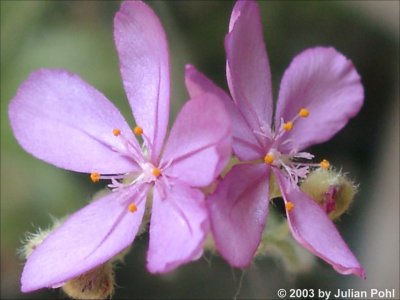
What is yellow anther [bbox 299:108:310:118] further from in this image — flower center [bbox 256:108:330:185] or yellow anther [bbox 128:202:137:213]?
yellow anther [bbox 128:202:137:213]

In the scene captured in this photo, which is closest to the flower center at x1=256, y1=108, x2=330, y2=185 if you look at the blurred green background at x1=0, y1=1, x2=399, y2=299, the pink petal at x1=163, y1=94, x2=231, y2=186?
the pink petal at x1=163, y1=94, x2=231, y2=186

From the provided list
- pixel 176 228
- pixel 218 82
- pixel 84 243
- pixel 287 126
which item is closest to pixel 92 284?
pixel 84 243

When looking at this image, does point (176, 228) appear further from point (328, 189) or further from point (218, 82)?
point (218, 82)

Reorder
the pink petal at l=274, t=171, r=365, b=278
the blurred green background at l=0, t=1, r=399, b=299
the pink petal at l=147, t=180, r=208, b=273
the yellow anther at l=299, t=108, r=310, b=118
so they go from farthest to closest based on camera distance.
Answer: the blurred green background at l=0, t=1, r=399, b=299, the yellow anther at l=299, t=108, r=310, b=118, the pink petal at l=274, t=171, r=365, b=278, the pink petal at l=147, t=180, r=208, b=273

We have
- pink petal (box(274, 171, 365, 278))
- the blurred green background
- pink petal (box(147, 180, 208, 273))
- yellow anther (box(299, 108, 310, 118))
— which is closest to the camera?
pink petal (box(147, 180, 208, 273))

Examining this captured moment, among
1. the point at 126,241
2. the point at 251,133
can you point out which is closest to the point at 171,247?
the point at 126,241

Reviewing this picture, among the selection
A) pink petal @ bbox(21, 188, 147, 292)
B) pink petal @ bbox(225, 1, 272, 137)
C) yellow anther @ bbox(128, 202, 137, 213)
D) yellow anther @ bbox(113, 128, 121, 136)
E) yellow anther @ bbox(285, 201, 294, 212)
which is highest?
pink petal @ bbox(225, 1, 272, 137)

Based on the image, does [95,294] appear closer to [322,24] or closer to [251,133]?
[251,133]
